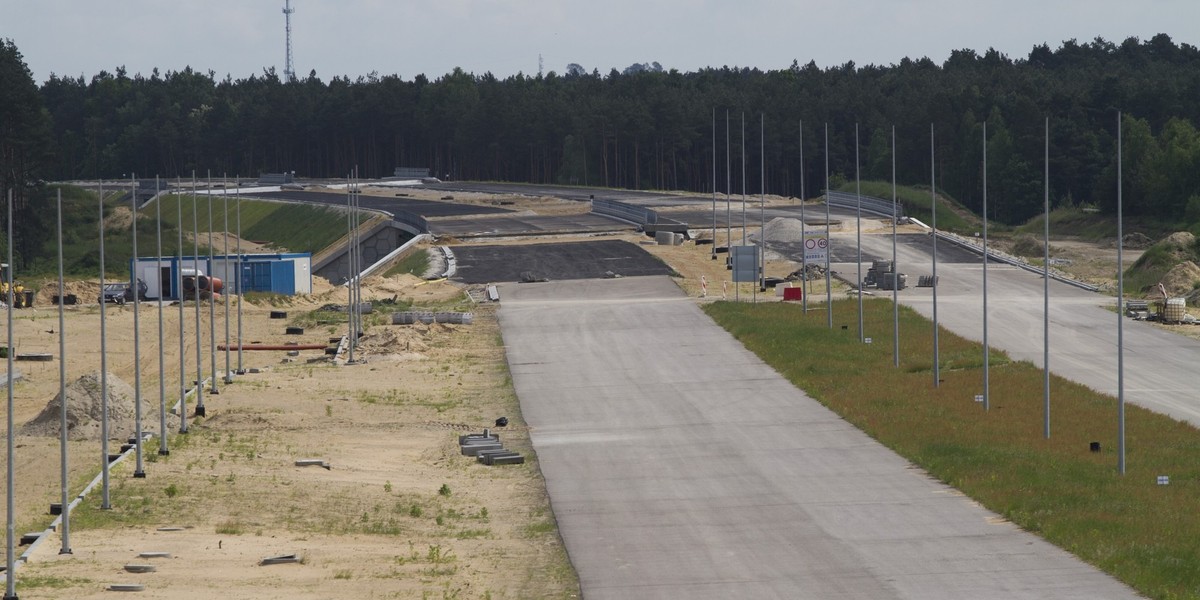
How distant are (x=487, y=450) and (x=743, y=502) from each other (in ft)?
27.5

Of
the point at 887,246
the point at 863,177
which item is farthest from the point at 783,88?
the point at 887,246

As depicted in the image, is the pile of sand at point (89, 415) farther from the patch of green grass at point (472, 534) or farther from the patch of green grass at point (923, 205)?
the patch of green grass at point (923, 205)

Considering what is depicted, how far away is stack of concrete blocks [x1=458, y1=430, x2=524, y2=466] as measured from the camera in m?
36.2

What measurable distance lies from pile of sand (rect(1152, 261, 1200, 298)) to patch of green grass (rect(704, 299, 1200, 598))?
20.4 m

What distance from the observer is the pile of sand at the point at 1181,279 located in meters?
75.4

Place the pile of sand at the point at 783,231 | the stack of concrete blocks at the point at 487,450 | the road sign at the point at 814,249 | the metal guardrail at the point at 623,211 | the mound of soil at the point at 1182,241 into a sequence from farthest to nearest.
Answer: the metal guardrail at the point at 623,211
the pile of sand at the point at 783,231
the mound of soil at the point at 1182,241
the road sign at the point at 814,249
the stack of concrete blocks at the point at 487,450

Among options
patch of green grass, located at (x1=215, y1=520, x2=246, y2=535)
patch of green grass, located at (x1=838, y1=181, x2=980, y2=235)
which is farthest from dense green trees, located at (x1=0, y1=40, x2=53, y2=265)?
patch of green grass, located at (x1=215, y1=520, x2=246, y2=535)

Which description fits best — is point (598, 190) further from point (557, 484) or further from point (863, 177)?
point (557, 484)

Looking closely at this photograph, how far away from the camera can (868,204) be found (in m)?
119

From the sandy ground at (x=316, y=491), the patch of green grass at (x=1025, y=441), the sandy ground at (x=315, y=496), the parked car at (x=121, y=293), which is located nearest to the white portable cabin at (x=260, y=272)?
the parked car at (x=121, y=293)

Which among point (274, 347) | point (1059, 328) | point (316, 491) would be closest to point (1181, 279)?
point (1059, 328)

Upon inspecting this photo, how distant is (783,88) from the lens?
610ft

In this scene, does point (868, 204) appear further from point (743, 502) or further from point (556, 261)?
point (743, 502)

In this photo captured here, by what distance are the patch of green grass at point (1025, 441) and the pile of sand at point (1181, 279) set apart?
20439mm
